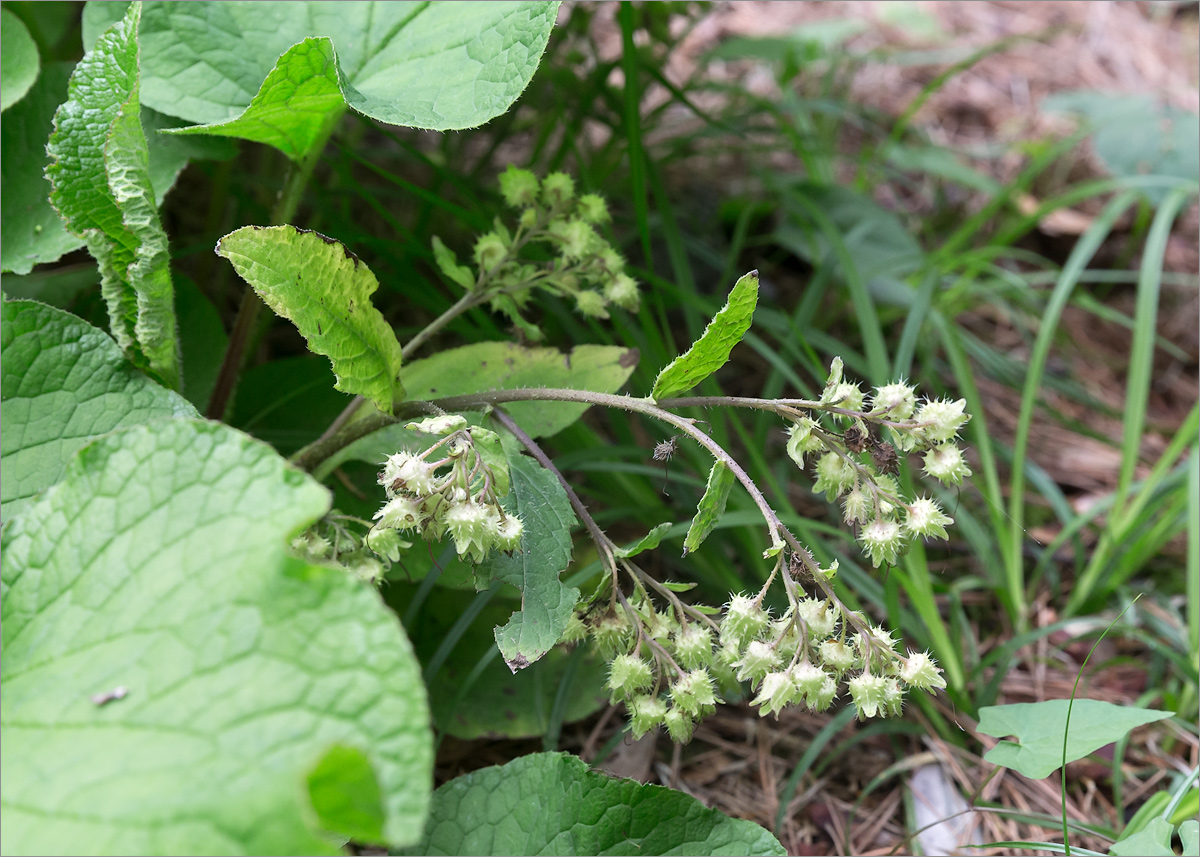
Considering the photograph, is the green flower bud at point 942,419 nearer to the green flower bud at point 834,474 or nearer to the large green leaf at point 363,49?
the green flower bud at point 834,474

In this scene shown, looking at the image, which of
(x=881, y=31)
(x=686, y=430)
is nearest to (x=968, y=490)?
(x=686, y=430)

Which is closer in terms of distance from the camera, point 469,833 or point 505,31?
point 469,833

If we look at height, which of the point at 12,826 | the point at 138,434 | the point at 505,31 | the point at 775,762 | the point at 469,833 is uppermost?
the point at 505,31

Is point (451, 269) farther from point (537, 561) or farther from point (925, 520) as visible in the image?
point (925, 520)

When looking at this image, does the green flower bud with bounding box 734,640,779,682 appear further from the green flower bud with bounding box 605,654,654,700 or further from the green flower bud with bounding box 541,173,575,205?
the green flower bud with bounding box 541,173,575,205

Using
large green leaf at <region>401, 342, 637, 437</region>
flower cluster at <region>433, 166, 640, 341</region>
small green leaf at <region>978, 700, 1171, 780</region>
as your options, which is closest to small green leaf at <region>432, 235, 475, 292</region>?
flower cluster at <region>433, 166, 640, 341</region>

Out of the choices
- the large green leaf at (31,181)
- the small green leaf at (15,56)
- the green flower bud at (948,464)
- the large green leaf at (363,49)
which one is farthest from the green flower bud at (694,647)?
the small green leaf at (15,56)

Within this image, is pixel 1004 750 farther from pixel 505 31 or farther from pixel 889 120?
pixel 889 120

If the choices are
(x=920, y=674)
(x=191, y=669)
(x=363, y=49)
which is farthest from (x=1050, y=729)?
(x=363, y=49)
